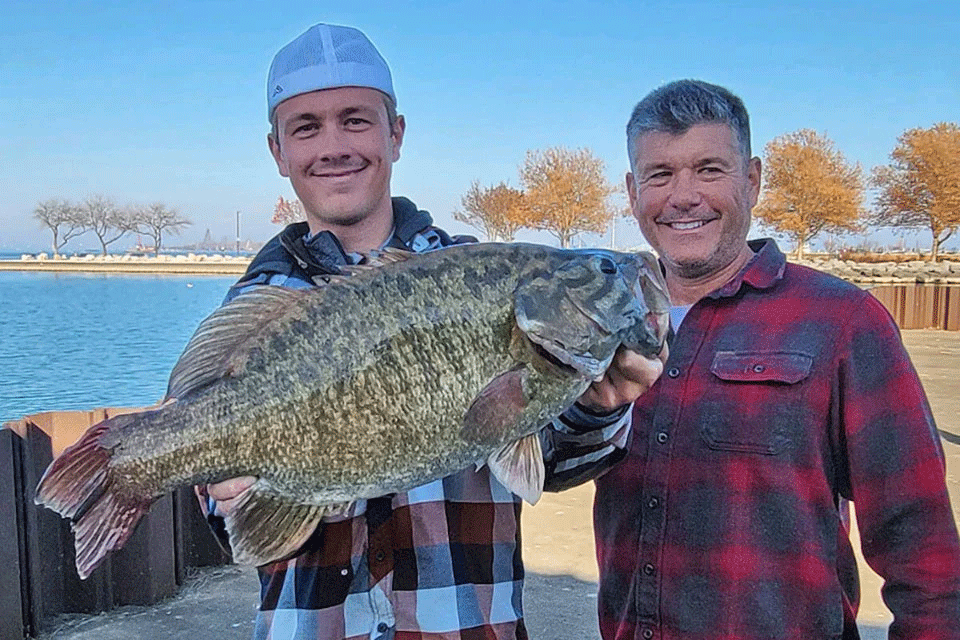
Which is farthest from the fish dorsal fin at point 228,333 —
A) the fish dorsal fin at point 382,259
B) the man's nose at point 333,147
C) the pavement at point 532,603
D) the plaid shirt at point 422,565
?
the pavement at point 532,603

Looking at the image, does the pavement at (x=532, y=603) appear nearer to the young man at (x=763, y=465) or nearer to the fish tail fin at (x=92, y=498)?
the young man at (x=763, y=465)

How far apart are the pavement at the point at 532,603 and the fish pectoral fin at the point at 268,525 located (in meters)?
3.33

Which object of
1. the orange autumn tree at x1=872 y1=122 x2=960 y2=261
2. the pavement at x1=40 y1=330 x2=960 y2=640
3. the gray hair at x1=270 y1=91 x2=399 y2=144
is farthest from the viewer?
the orange autumn tree at x1=872 y1=122 x2=960 y2=261

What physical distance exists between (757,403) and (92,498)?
2.20m

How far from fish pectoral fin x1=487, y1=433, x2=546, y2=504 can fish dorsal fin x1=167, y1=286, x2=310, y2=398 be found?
2.57 feet

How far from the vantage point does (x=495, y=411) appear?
2201 mm

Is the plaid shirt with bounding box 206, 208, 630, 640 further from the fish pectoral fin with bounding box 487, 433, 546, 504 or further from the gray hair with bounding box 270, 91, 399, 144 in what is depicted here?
the gray hair with bounding box 270, 91, 399, 144

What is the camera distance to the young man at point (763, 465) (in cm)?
257

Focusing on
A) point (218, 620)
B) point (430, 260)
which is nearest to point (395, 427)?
point (430, 260)

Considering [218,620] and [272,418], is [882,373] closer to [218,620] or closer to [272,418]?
[272,418]

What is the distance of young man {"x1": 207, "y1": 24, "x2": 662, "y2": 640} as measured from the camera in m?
2.54

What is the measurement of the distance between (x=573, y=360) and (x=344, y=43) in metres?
1.55

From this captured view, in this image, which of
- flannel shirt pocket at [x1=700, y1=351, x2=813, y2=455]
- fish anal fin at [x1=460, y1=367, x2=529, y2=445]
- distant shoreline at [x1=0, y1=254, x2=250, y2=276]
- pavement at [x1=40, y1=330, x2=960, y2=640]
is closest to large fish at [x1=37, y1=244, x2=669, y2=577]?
fish anal fin at [x1=460, y1=367, x2=529, y2=445]

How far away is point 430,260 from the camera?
236 centimetres
